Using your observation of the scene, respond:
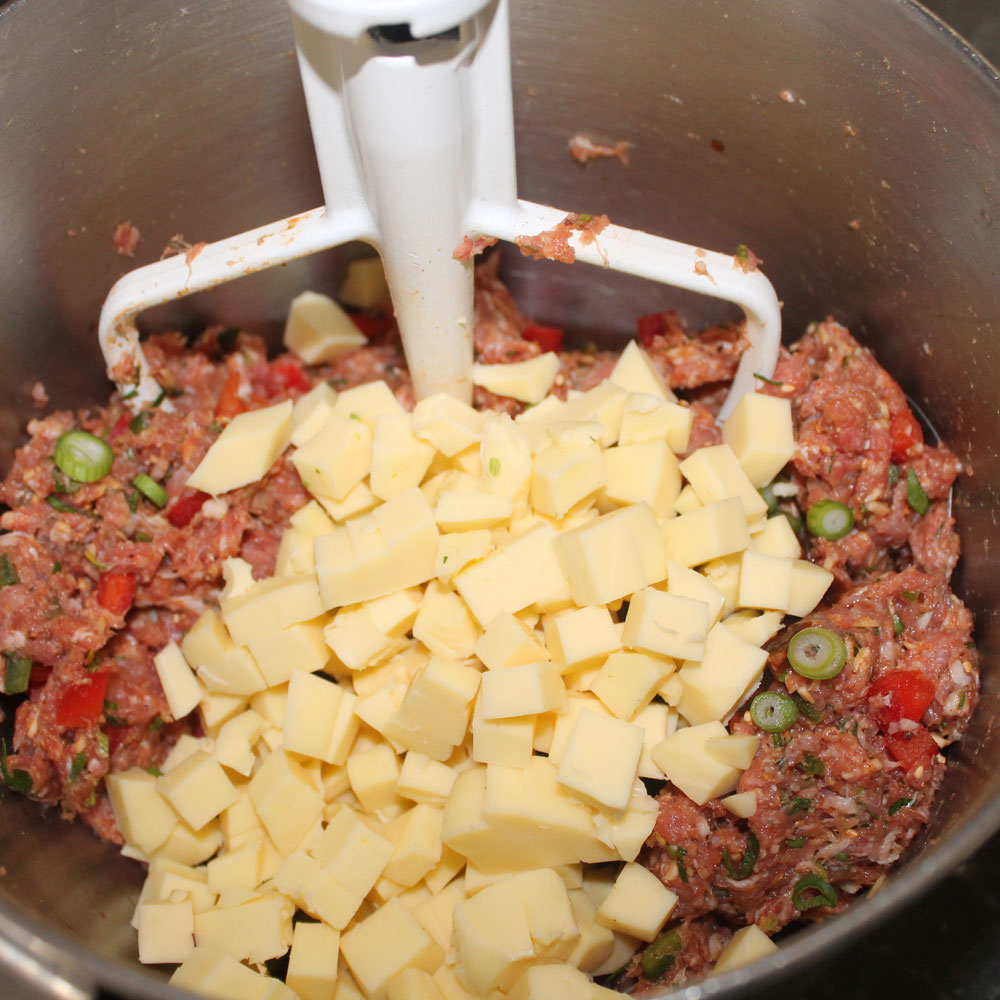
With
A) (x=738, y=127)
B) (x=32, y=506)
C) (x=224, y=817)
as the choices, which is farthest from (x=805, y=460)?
(x=32, y=506)

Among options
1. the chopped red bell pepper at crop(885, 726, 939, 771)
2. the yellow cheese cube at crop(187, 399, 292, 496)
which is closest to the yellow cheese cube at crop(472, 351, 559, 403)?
the yellow cheese cube at crop(187, 399, 292, 496)

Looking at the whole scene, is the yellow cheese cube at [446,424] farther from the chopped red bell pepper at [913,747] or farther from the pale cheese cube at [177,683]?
the chopped red bell pepper at [913,747]

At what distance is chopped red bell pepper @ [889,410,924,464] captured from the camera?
2.16 m

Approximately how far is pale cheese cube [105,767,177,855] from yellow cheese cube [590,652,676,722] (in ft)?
3.34

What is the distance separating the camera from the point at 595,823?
1.90 meters

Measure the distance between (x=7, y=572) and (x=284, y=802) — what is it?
78 cm

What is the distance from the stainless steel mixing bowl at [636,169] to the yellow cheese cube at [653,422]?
1.67 ft

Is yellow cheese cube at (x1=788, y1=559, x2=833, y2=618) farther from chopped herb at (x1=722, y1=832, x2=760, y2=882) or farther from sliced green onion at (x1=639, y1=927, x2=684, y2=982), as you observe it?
sliced green onion at (x1=639, y1=927, x2=684, y2=982)

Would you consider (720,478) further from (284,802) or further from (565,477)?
(284,802)

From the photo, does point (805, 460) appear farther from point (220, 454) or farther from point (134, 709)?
point (134, 709)

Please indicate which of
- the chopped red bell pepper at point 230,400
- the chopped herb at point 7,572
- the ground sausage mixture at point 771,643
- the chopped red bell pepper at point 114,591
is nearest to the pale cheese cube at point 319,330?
the ground sausage mixture at point 771,643

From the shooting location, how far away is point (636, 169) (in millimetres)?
2410

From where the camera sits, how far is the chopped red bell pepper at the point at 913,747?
190cm

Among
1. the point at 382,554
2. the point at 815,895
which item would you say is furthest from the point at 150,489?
the point at 815,895
